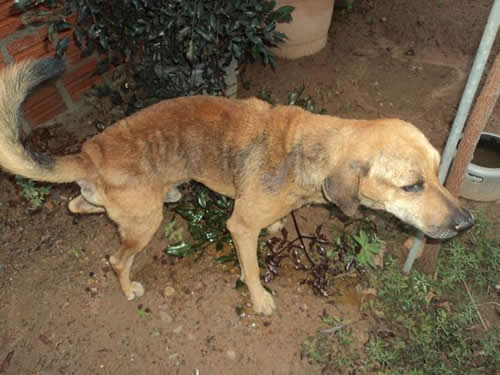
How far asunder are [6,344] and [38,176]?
1774mm

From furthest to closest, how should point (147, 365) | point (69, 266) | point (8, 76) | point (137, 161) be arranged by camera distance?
point (69, 266) < point (147, 365) < point (137, 161) < point (8, 76)

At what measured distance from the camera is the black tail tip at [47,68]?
2646mm

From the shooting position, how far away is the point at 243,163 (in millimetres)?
3326

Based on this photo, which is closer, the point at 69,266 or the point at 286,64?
the point at 69,266

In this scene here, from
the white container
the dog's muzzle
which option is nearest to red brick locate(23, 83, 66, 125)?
the dog's muzzle

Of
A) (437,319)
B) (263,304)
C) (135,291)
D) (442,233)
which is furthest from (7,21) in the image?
(437,319)

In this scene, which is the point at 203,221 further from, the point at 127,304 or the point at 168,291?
the point at 127,304

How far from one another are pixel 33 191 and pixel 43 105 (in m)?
1.16

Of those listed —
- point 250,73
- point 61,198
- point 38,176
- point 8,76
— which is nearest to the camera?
point 8,76

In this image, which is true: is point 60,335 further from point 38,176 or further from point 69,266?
point 38,176

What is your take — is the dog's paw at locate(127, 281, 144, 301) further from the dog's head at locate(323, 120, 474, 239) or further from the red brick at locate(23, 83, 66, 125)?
the red brick at locate(23, 83, 66, 125)

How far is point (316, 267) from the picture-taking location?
4.11 meters

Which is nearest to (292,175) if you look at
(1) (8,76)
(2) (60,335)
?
(1) (8,76)

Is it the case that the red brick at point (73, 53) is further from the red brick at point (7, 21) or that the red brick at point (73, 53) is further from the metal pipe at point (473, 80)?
the metal pipe at point (473, 80)
